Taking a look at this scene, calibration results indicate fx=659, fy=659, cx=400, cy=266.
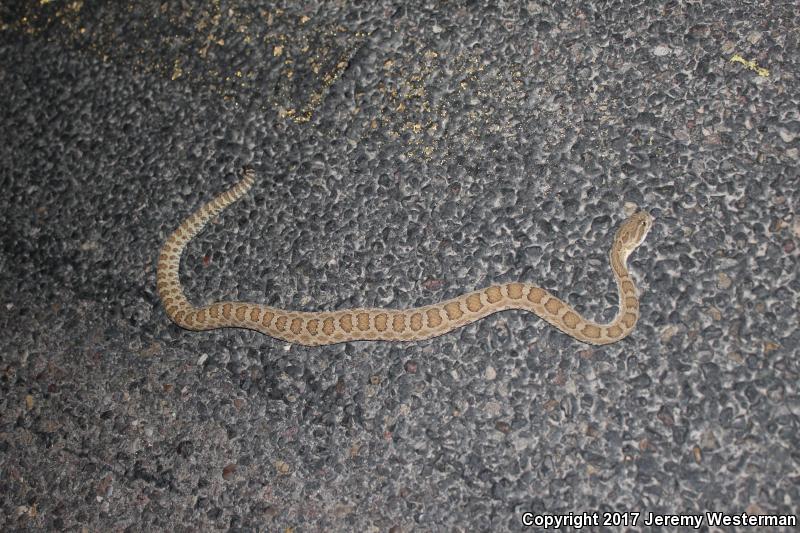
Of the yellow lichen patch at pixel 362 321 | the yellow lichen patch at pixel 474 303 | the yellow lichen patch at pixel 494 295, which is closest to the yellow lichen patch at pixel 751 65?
the yellow lichen patch at pixel 494 295

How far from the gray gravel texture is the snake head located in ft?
0.29

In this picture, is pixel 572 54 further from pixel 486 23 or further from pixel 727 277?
pixel 727 277

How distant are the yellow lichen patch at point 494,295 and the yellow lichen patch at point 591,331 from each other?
543 mm

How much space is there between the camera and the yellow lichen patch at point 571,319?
12.9ft

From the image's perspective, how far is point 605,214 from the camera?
4266 millimetres

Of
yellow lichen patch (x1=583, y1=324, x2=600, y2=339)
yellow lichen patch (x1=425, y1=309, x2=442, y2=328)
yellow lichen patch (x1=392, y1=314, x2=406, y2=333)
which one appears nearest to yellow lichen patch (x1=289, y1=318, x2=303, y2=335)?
yellow lichen patch (x1=392, y1=314, x2=406, y2=333)

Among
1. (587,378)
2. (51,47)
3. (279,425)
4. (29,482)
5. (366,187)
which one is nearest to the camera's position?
(587,378)

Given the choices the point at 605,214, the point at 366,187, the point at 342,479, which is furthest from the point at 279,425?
the point at 605,214

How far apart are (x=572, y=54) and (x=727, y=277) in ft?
6.22

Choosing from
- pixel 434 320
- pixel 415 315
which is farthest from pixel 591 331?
pixel 415 315

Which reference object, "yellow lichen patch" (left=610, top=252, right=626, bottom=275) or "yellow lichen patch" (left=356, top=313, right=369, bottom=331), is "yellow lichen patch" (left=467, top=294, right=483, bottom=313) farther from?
"yellow lichen patch" (left=610, top=252, right=626, bottom=275)

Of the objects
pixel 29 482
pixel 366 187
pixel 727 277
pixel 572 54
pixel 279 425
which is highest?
pixel 572 54

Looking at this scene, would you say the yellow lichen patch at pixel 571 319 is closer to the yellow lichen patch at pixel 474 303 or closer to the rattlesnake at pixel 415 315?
the rattlesnake at pixel 415 315

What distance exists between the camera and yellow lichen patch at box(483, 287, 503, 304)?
13.5 feet
